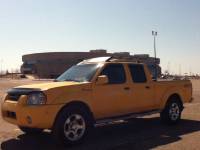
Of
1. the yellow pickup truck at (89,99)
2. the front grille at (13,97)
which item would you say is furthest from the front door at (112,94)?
the front grille at (13,97)

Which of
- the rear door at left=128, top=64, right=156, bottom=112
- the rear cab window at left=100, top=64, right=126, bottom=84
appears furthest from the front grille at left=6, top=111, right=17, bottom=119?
the rear door at left=128, top=64, right=156, bottom=112

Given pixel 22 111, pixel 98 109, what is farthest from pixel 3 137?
pixel 98 109

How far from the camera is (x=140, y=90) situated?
10.9 m

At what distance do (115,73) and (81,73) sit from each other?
36.0 inches

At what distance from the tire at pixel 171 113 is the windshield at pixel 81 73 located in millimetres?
2999

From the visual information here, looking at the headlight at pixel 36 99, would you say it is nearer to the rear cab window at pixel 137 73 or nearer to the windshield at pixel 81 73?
the windshield at pixel 81 73

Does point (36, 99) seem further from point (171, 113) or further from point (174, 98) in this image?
point (174, 98)

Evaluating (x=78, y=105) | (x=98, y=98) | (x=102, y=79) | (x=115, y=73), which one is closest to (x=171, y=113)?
(x=115, y=73)

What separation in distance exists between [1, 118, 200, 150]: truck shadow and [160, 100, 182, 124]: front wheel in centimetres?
23

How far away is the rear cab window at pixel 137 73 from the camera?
10.9 meters

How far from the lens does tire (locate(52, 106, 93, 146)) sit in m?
8.57

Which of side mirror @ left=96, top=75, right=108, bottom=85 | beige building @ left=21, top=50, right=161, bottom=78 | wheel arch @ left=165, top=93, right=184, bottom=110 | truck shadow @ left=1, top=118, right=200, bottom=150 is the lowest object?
truck shadow @ left=1, top=118, right=200, bottom=150

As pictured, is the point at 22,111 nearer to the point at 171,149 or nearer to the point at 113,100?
the point at 113,100

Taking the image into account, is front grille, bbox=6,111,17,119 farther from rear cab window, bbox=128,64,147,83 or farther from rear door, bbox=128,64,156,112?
rear cab window, bbox=128,64,147,83
